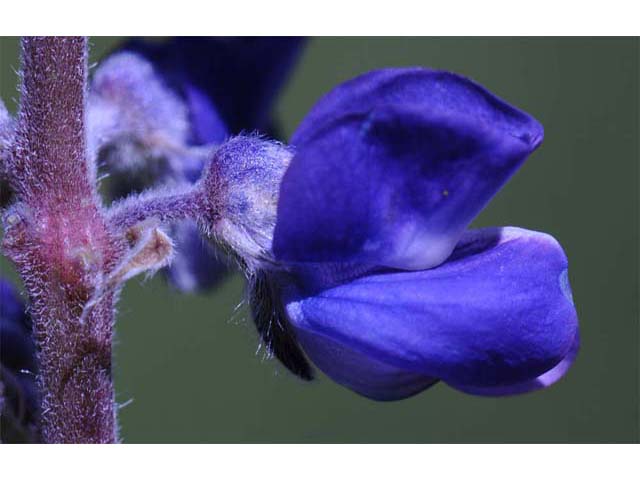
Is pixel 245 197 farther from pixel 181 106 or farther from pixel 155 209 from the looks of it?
pixel 181 106

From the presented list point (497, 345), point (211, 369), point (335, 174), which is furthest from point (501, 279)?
point (211, 369)

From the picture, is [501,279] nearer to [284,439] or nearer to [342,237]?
[342,237]

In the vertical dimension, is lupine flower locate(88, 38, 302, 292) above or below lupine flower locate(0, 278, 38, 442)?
above

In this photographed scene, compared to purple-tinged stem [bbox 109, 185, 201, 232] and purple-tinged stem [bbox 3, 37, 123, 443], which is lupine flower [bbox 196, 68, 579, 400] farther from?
purple-tinged stem [bbox 3, 37, 123, 443]

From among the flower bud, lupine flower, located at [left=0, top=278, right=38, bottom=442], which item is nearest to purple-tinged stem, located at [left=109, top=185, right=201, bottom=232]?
the flower bud

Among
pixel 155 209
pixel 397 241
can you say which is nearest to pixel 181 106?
pixel 155 209
